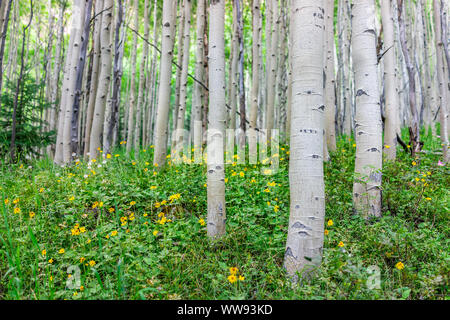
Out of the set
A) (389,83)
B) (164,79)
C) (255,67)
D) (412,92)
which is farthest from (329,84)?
(164,79)

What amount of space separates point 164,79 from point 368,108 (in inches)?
103

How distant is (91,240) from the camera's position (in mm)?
2430

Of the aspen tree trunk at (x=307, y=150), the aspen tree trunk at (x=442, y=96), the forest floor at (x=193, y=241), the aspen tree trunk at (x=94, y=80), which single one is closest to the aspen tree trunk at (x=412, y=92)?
the aspen tree trunk at (x=442, y=96)

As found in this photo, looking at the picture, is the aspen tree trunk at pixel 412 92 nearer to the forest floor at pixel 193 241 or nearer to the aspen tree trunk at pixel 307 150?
the forest floor at pixel 193 241

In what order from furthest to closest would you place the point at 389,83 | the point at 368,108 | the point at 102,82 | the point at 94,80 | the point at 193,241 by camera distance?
the point at 94,80, the point at 102,82, the point at 389,83, the point at 368,108, the point at 193,241

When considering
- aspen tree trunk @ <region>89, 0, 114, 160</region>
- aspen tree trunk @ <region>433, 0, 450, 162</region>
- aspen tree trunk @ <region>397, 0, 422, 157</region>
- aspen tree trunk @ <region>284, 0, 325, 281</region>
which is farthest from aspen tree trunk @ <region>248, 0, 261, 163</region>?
aspen tree trunk @ <region>284, 0, 325, 281</region>

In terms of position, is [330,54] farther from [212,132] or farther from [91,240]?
[91,240]

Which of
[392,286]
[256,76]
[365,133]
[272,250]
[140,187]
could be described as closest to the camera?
[392,286]

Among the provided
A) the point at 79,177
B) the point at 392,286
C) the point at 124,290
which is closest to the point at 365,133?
the point at 392,286

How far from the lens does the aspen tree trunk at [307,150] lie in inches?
79.1

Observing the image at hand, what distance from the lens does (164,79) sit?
4.00 m

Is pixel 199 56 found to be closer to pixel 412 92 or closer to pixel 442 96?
pixel 412 92

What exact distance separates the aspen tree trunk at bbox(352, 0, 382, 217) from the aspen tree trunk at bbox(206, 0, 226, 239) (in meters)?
1.40
